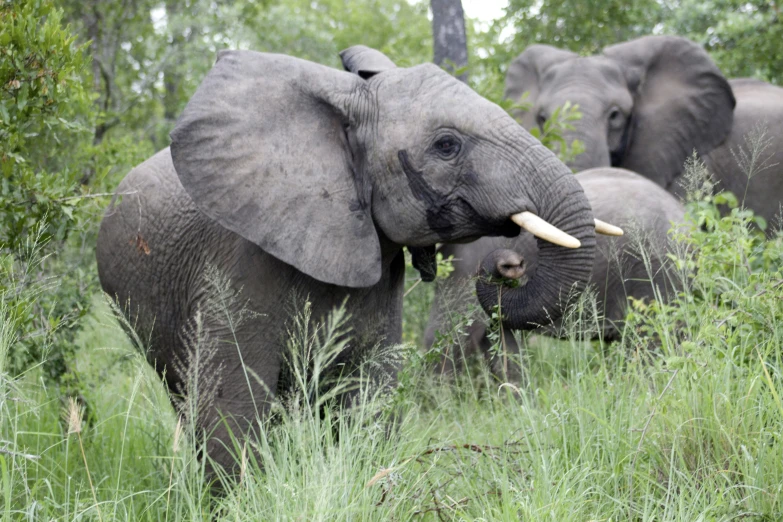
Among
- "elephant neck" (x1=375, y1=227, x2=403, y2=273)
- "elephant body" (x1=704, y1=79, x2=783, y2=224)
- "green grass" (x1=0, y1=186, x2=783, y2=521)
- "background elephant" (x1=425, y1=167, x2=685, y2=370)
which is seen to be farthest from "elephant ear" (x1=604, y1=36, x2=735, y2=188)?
"elephant neck" (x1=375, y1=227, x2=403, y2=273)

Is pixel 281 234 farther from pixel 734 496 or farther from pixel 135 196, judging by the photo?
pixel 734 496

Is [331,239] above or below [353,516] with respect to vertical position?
above

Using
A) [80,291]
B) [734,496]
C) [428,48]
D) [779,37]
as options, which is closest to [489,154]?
[734,496]

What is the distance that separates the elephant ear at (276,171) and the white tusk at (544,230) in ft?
1.88

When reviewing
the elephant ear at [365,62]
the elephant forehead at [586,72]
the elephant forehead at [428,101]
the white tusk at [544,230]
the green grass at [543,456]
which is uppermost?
the elephant ear at [365,62]

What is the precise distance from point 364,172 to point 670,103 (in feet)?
20.1

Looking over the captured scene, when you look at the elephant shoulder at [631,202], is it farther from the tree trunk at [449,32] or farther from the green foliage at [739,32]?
the green foliage at [739,32]

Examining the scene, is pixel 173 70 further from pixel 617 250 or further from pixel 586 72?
pixel 617 250

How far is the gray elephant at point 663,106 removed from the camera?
9352mm

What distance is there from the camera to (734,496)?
11.9ft

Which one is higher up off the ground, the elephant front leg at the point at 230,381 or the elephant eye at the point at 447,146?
the elephant eye at the point at 447,146

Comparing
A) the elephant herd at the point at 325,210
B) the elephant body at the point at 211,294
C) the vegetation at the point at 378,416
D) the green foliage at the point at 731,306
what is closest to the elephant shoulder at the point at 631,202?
the vegetation at the point at 378,416

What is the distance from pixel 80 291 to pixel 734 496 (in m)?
3.35

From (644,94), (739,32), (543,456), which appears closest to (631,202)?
(543,456)
